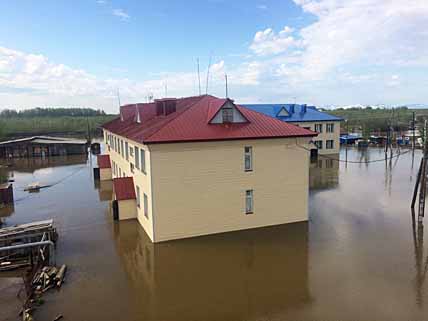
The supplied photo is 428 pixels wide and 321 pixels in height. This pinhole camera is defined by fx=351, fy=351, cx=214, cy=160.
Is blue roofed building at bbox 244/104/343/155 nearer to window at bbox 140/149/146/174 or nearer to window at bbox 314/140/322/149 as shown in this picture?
window at bbox 314/140/322/149

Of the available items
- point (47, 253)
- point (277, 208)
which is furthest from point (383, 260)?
point (47, 253)

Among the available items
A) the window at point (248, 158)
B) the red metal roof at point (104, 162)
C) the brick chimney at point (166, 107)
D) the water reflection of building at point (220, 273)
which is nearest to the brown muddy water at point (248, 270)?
the water reflection of building at point (220, 273)

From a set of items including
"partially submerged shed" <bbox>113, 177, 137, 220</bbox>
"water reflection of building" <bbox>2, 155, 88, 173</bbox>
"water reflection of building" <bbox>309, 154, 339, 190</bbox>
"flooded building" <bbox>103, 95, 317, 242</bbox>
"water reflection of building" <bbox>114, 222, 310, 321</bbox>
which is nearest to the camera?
"water reflection of building" <bbox>114, 222, 310, 321</bbox>

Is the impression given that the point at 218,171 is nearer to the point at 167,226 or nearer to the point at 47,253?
the point at 167,226

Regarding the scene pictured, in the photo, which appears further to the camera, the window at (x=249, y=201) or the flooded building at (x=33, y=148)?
the flooded building at (x=33, y=148)

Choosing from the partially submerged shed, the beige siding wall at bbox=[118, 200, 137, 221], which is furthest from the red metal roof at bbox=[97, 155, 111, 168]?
the beige siding wall at bbox=[118, 200, 137, 221]

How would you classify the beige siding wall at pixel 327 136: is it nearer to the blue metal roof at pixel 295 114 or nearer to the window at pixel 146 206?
the blue metal roof at pixel 295 114
